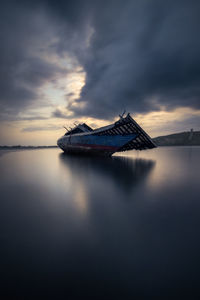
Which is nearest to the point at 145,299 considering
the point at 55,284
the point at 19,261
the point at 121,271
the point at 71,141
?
the point at 121,271

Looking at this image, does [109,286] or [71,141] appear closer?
[109,286]

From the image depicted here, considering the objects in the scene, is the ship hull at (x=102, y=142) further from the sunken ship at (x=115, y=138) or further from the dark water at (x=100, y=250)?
the dark water at (x=100, y=250)

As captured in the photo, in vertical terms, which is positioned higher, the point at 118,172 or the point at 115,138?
the point at 115,138

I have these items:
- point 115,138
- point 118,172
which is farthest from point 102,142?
point 118,172

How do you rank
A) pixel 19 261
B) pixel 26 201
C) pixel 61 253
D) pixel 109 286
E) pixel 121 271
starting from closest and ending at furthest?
1. pixel 109 286
2. pixel 121 271
3. pixel 19 261
4. pixel 61 253
5. pixel 26 201

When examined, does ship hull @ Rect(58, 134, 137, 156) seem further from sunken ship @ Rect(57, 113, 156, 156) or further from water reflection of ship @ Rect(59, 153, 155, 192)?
water reflection of ship @ Rect(59, 153, 155, 192)

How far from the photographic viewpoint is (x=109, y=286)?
7.49ft

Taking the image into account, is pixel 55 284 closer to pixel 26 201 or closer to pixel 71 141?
pixel 26 201

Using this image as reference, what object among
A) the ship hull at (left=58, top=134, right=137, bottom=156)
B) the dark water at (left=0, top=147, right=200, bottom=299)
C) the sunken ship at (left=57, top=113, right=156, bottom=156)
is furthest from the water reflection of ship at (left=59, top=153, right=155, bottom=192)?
the sunken ship at (left=57, top=113, right=156, bottom=156)

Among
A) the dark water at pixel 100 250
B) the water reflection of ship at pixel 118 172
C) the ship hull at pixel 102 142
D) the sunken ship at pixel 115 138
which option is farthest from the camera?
the ship hull at pixel 102 142

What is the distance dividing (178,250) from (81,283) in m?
2.46

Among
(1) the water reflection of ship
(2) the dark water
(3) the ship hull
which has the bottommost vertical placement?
(1) the water reflection of ship

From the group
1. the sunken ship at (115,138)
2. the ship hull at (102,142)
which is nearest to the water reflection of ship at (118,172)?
the ship hull at (102,142)

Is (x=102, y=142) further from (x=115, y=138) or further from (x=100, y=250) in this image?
(x=100, y=250)
